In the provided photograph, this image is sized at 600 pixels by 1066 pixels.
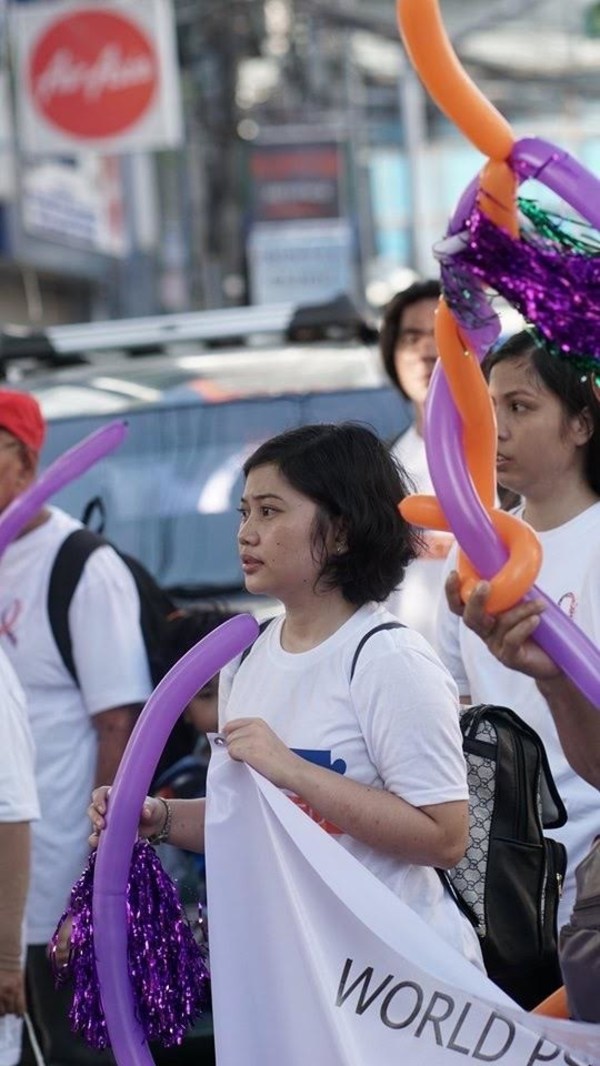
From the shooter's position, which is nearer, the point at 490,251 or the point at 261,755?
the point at 490,251

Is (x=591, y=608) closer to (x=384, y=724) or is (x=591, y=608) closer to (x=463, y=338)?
(x=384, y=724)

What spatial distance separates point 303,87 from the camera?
96.6ft

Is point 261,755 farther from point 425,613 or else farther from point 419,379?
point 419,379

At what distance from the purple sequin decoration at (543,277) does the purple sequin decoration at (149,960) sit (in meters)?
1.05

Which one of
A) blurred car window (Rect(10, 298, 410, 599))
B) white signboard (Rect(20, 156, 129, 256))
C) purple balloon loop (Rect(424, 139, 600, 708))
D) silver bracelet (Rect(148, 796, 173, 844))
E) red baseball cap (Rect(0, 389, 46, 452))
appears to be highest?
purple balloon loop (Rect(424, 139, 600, 708))

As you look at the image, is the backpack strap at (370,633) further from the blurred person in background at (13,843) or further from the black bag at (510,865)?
the blurred person in background at (13,843)

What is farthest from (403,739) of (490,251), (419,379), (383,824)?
(419,379)

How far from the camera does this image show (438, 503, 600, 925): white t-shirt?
349 centimetres

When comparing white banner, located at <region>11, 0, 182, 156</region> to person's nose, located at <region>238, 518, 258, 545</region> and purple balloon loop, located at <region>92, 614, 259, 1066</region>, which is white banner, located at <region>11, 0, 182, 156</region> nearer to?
person's nose, located at <region>238, 518, 258, 545</region>

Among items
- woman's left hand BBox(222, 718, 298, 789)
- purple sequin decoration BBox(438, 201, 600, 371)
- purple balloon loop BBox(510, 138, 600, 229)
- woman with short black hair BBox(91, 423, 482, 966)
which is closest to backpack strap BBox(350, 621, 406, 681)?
woman with short black hair BBox(91, 423, 482, 966)

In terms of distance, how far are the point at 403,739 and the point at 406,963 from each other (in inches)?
13.7

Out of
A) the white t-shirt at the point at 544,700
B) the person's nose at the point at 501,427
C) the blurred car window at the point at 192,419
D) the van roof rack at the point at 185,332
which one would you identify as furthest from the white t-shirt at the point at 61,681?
the van roof rack at the point at 185,332

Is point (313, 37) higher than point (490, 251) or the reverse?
the reverse

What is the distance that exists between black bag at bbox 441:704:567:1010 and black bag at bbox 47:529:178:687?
63.7 inches
